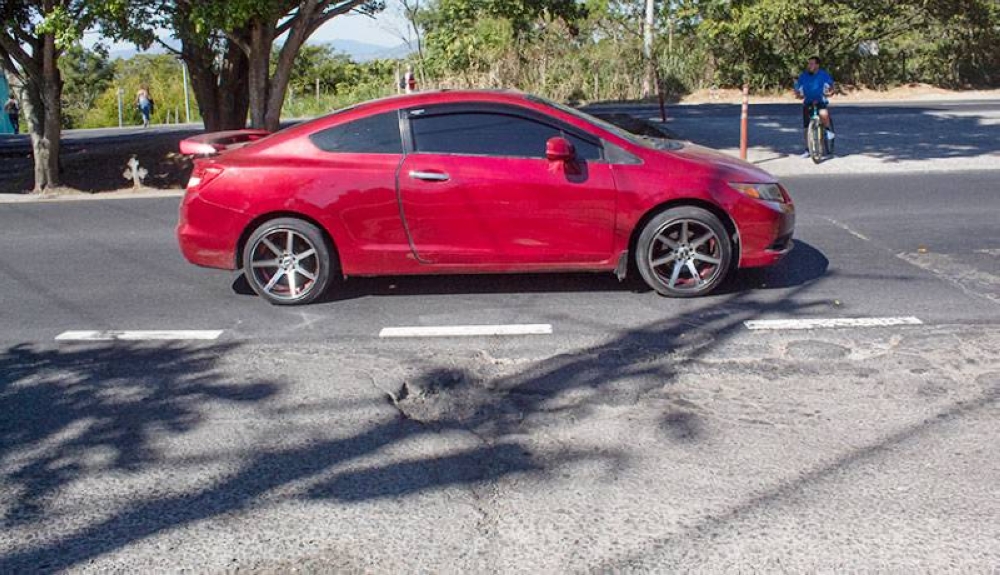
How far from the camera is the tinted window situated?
756 centimetres

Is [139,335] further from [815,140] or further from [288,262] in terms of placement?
[815,140]

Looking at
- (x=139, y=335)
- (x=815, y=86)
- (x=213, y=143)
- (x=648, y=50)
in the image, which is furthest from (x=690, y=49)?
(x=139, y=335)

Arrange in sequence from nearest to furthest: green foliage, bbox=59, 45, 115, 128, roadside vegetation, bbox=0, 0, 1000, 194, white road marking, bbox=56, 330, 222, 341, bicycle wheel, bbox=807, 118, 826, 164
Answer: white road marking, bbox=56, 330, 222, 341, bicycle wheel, bbox=807, 118, 826, 164, roadside vegetation, bbox=0, 0, 1000, 194, green foliage, bbox=59, 45, 115, 128

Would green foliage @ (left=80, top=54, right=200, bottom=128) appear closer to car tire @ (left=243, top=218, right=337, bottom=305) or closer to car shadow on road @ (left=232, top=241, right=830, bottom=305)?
car shadow on road @ (left=232, top=241, right=830, bottom=305)

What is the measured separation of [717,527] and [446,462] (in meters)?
1.31

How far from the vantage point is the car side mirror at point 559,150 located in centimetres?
727

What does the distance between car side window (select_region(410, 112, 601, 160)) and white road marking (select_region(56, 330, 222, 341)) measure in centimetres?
199

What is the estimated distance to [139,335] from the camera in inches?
275

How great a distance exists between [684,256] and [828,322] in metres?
1.17

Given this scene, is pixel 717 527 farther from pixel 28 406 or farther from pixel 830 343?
pixel 28 406

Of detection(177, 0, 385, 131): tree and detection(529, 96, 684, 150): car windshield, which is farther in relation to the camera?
detection(177, 0, 385, 131): tree

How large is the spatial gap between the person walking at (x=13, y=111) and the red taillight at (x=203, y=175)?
35957mm

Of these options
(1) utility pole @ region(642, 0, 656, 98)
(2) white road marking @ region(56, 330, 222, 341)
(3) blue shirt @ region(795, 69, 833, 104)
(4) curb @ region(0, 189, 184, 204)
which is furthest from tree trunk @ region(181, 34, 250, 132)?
(1) utility pole @ region(642, 0, 656, 98)

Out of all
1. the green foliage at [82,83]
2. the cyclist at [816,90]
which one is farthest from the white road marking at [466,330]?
the green foliage at [82,83]
